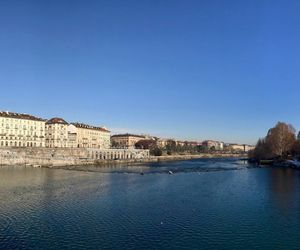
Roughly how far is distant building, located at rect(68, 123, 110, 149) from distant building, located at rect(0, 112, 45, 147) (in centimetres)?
1531

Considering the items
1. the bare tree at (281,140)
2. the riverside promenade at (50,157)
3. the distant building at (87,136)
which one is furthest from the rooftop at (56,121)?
the bare tree at (281,140)

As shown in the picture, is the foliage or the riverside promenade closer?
the riverside promenade

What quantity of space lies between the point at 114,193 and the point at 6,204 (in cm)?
1023

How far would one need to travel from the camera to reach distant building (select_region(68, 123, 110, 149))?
405 feet

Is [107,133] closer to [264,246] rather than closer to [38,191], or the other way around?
[38,191]

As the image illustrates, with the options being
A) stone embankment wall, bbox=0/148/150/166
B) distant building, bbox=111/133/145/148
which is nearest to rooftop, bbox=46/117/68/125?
stone embankment wall, bbox=0/148/150/166

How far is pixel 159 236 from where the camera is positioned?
20562 mm

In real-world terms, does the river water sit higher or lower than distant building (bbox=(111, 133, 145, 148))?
lower

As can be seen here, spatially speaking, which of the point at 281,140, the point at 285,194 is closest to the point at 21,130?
the point at 281,140

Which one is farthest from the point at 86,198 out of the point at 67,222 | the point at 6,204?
the point at 67,222

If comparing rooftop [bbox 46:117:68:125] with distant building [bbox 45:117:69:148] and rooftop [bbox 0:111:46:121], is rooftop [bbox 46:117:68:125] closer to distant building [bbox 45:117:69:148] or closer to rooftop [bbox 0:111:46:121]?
distant building [bbox 45:117:69:148]

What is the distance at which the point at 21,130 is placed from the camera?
100 meters

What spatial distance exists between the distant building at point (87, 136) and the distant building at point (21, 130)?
15.3 metres

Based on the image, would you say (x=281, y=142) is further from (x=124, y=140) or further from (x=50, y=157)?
(x=124, y=140)
